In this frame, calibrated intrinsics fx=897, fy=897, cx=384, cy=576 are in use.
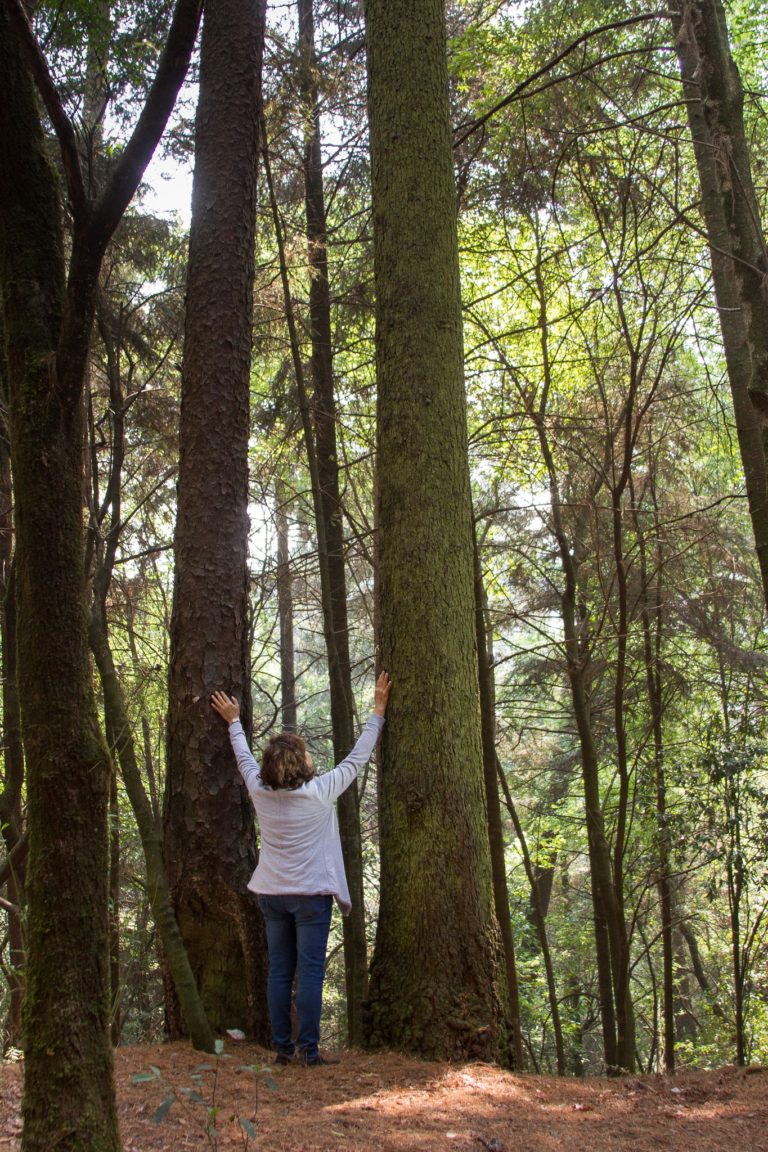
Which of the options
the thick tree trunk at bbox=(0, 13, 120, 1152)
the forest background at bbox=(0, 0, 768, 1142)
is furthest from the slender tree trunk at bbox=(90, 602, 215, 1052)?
the thick tree trunk at bbox=(0, 13, 120, 1152)

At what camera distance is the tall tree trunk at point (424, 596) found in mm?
4301

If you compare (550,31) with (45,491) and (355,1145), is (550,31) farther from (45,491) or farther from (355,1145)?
(355,1145)

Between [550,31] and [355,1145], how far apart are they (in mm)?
8607

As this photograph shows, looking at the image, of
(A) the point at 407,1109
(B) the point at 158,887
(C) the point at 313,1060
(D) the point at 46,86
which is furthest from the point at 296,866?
(D) the point at 46,86

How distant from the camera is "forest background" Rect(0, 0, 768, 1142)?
4359 millimetres

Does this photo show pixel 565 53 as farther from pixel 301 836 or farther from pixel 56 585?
pixel 301 836

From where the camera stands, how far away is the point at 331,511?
33.7ft

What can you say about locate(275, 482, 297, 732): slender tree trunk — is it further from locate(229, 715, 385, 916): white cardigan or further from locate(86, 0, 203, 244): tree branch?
locate(86, 0, 203, 244): tree branch

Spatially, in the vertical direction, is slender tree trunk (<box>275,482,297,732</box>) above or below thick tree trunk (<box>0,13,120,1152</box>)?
above

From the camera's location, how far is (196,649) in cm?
531

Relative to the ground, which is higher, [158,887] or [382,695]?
[382,695]

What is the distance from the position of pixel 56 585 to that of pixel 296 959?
3346 millimetres

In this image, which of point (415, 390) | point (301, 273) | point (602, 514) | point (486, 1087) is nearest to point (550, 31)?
point (301, 273)

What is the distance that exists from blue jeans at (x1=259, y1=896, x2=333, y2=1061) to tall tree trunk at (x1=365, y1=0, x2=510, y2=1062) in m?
0.44
